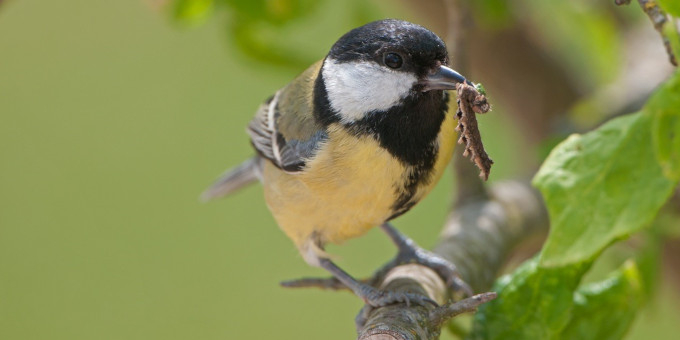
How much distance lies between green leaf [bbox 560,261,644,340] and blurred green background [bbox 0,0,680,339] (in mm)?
1876

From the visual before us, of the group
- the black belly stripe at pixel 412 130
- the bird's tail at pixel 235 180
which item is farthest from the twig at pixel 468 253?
the bird's tail at pixel 235 180

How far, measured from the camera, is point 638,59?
1.68 m

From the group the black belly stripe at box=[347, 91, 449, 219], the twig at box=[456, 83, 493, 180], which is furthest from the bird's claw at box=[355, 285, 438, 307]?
the twig at box=[456, 83, 493, 180]

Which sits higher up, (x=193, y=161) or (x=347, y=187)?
(x=347, y=187)

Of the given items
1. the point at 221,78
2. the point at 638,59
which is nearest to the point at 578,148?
the point at 638,59

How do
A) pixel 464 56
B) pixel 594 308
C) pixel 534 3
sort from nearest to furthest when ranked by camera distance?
pixel 594 308
pixel 464 56
pixel 534 3

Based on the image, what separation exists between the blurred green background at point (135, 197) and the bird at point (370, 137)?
1.74 metres

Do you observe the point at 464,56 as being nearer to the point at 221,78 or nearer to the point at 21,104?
the point at 221,78

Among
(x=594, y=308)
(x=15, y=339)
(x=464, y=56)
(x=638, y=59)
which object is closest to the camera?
(x=594, y=308)

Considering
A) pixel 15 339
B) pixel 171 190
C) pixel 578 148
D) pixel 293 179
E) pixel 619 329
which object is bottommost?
pixel 15 339

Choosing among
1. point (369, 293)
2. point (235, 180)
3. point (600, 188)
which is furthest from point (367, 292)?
point (235, 180)

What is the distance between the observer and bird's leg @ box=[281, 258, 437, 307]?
34.6 inches

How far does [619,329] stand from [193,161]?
249cm

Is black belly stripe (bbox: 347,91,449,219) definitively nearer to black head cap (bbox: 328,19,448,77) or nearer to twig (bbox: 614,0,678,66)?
black head cap (bbox: 328,19,448,77)
